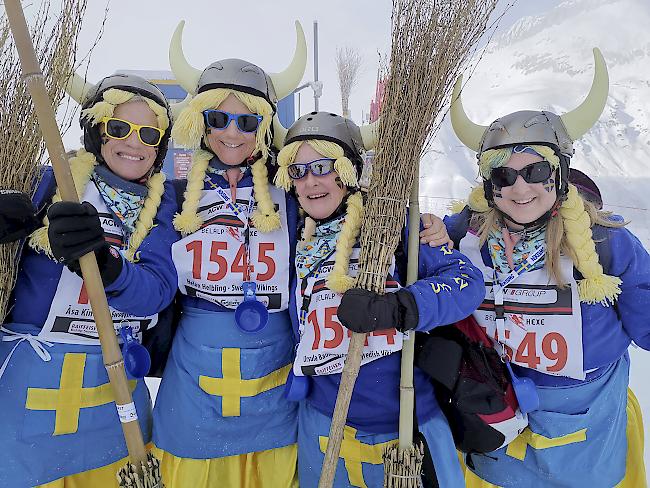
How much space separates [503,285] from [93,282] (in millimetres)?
1458

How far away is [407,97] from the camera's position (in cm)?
166

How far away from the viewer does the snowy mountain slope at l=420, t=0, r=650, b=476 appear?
13.0 m

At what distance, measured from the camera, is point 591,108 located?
75.6 inches

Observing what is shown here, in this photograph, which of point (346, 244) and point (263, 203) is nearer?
point (346, 244)

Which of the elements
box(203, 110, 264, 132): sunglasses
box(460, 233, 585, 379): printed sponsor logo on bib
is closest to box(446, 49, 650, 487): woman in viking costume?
box(460, 233, 585, 379): printed sponsor logo on bib

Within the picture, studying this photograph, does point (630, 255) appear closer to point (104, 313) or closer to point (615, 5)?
point (104, 313)

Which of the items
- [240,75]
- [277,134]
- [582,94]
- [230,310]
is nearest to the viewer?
[230,310]

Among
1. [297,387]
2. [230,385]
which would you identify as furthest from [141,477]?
[297,387]

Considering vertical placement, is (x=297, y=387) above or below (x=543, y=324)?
below

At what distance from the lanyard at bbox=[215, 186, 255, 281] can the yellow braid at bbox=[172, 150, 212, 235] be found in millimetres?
87

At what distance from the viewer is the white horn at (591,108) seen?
6.21 feet

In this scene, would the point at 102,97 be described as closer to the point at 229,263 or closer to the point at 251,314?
the point at 229,263

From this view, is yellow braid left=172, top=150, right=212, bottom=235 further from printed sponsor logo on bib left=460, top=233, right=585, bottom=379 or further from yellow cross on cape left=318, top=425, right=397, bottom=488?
printed sponsor logo on bib left=460, top=233, right=585, bottom=379

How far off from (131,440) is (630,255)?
6.26 ft
